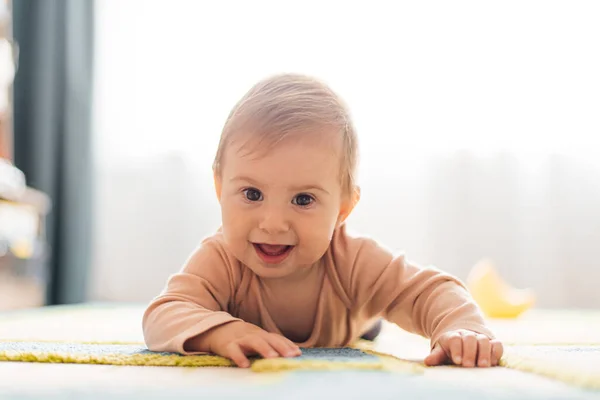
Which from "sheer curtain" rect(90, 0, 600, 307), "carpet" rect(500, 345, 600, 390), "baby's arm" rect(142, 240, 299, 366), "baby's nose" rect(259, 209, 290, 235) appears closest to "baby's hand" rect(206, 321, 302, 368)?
"baby's arm" rect(142, 240, 299, 366)

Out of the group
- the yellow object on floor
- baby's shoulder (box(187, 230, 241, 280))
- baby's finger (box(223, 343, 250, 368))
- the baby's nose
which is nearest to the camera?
baby's finger (box(223, 343, 250, 368))

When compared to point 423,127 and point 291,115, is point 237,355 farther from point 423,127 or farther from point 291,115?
point 423,127

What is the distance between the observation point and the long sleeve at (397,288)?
0.87 metres

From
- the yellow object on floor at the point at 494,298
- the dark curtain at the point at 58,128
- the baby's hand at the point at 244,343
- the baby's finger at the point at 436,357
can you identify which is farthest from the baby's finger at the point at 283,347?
the dark curtain at the point at 58,128

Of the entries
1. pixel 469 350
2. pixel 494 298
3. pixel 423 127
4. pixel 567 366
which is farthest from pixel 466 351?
pixel 423 127

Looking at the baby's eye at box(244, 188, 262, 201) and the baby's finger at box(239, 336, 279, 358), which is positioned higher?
the baby's eye at box(244, 188, 262, 201)

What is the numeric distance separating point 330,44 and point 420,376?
180 cm

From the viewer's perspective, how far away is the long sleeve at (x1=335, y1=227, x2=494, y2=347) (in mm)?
870

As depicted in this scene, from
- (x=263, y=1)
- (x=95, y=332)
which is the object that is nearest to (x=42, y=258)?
(x=95, y=332)

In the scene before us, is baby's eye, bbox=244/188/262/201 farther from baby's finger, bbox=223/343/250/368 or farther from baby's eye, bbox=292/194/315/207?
baby's finger, bbox=223/343/250/368

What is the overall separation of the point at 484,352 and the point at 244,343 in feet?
0.87

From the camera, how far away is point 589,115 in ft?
7.18

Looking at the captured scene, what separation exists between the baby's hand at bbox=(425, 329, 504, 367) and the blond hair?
0.26 meters

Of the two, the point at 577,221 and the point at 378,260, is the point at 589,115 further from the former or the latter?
the point at 378,260
